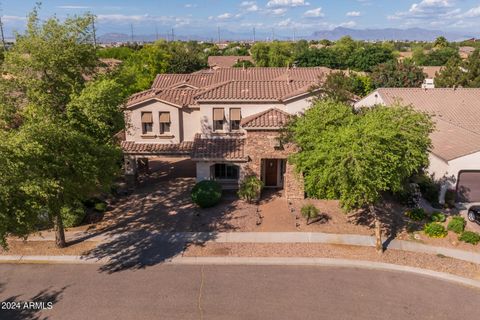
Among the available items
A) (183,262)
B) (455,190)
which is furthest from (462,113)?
(183,262)

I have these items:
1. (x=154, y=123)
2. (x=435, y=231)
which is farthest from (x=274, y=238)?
(x=154, y=123)

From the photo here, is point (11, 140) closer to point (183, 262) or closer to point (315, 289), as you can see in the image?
point (183, 262)

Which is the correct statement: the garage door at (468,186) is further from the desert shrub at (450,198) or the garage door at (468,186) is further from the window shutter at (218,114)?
the window shutter at (218,114)

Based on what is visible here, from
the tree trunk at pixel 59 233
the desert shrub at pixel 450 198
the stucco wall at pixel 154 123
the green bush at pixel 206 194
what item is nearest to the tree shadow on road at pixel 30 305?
the tree trunk at pixel 59 233

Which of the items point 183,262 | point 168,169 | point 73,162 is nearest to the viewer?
point 73,162

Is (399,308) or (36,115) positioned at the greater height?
(36,115)

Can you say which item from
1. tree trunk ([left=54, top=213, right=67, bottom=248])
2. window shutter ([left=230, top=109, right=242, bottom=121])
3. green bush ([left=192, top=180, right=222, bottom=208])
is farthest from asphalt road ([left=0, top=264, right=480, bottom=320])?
window shutter ([left=230, top=109, right=242, bottom=121])

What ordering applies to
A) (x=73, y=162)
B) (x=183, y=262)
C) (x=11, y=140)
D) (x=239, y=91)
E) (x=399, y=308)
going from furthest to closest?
(x=239, y=91) → (x=183, y=262) → (x=73, y=162) → (x=399, y=308) → (x=11, y=140)
